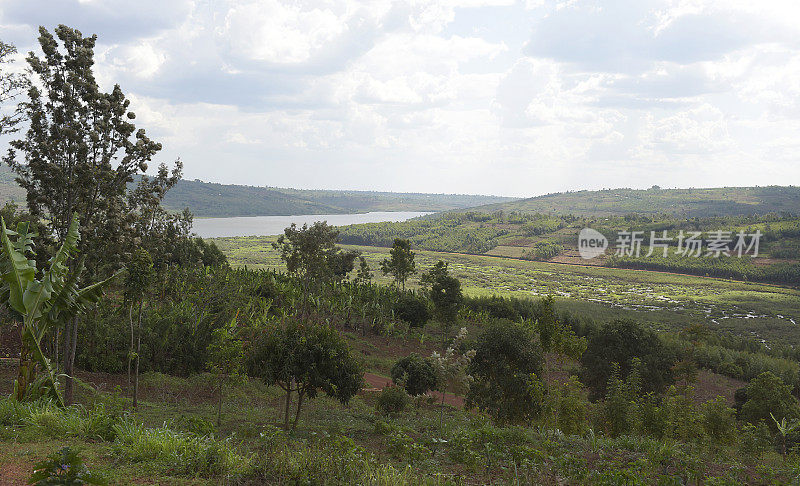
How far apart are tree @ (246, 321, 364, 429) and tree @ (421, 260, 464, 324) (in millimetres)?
21247

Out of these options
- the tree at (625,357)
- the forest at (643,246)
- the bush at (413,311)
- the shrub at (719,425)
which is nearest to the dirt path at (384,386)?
the tree at (625,357)

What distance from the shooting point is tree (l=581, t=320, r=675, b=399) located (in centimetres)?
2411

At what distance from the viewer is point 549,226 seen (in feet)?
642

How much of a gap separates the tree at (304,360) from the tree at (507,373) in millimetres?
5457

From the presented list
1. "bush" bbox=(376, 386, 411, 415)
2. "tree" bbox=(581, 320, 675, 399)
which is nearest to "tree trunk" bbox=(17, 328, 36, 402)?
"bush" bbox=(376, 386, 411, 415)

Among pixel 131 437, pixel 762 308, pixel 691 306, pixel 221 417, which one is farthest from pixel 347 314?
pixel 762 308

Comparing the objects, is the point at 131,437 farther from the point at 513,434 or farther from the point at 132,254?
the point at 513,434

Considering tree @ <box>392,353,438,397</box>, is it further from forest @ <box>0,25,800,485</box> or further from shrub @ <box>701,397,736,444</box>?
shrub @ <box>701,397,736,444</box>

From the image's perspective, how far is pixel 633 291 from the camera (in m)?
102

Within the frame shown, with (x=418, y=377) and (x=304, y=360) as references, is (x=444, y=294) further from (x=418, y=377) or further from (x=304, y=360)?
(x=304, y=360)

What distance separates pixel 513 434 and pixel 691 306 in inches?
3415

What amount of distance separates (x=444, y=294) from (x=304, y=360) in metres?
23.1

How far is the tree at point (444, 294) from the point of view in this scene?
35.4 metres

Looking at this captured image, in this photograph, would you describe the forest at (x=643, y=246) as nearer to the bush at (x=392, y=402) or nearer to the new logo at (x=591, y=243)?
the new logo at (x=591, y=243)
